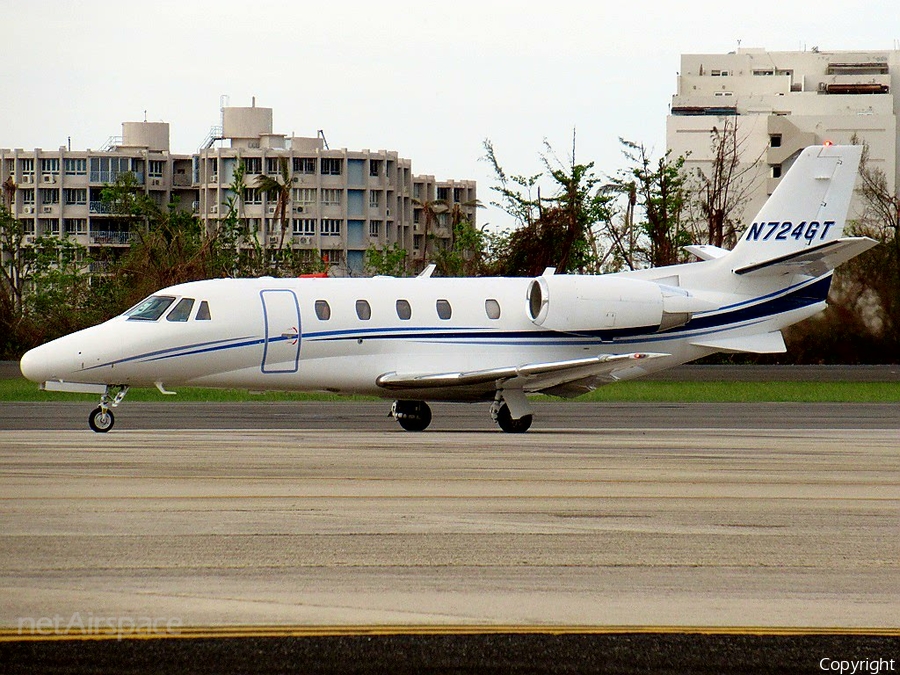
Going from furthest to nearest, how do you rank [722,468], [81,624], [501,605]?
1. [722,468]
2. [501,605]
3. [81,624]

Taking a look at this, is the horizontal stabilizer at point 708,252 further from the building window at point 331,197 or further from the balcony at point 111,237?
the building window at point 331,197

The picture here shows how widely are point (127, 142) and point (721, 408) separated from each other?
3971 inches

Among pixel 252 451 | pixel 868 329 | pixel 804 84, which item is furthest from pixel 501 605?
pixel 804 84

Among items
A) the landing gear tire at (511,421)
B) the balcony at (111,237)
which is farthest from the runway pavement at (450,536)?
the balcony at (111,237)

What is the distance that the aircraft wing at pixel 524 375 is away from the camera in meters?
23.0

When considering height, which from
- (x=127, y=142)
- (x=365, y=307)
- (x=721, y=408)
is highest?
(x=127, y=142)

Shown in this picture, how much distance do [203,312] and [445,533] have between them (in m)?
12.5

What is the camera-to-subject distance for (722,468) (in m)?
16.4

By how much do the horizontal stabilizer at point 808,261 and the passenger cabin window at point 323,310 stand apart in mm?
8086

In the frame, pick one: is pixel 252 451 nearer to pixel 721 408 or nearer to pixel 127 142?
pixel 721 408

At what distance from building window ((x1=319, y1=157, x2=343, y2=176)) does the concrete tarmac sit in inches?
3894

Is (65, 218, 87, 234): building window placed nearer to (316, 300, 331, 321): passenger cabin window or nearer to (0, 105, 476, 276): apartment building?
(0, 105, 476, 276): apartment building

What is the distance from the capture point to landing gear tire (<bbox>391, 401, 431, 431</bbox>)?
24.8 meters

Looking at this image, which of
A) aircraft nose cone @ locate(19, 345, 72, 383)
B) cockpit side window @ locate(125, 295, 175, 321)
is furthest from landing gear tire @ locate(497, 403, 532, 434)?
aircraft nose cone @ locate(19, 345, 72, 383)
